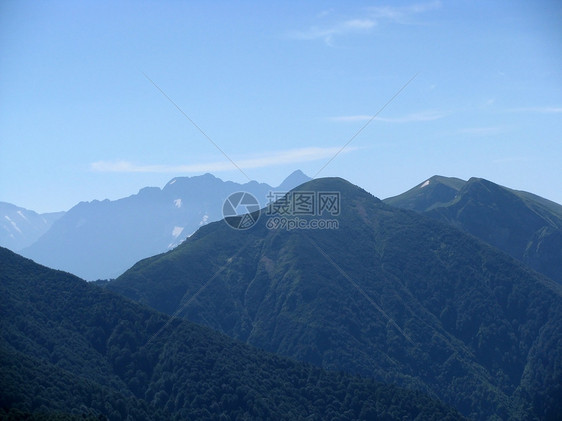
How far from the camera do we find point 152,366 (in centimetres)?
11744

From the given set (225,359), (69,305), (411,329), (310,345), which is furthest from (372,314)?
(69,305)

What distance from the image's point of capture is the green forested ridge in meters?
103

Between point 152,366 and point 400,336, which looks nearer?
point 152,366

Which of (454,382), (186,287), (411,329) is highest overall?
(186,287)

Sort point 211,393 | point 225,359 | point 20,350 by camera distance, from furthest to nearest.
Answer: point 225,359
point 211,393
point 20,350

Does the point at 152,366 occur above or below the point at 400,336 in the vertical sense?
above

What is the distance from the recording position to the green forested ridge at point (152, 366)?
10312 cm

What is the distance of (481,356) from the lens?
186750 millimetres

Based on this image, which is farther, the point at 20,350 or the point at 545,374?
the point at 545,374

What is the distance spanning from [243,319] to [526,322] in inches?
3344

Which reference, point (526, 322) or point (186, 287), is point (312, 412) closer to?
point (186, 287)

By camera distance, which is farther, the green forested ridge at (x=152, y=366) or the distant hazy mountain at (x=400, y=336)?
the distant hazy mountain at (x=400, y=336)

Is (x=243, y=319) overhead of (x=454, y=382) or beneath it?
overhead

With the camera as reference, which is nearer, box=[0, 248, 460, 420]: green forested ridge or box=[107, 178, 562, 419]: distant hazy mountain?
box=[0, 248, 460, 420]: green forested ridge
